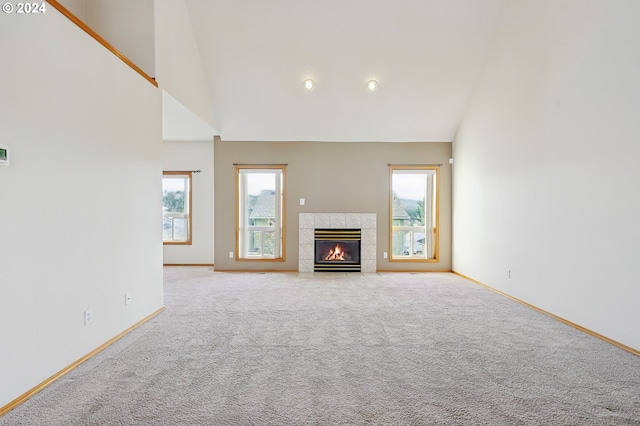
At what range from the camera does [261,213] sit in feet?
22.1

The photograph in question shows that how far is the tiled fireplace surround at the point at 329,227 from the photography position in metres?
6.40

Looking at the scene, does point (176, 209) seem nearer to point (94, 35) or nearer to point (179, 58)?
point (179, 58)

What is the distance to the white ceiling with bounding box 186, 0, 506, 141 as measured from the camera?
452 centimetres

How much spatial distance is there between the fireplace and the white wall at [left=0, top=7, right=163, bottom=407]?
350 cm

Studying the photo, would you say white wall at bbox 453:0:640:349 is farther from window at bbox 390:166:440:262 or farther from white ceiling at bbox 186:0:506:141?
window at bbox 390:166:440:262

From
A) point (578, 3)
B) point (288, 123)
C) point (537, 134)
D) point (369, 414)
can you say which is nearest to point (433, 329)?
point (369, 414)

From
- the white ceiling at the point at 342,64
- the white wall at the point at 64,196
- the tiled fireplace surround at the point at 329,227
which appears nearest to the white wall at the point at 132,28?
the white wall at the point at 64,196

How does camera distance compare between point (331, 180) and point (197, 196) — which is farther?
point (197, 196)

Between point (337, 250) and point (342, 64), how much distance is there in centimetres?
335

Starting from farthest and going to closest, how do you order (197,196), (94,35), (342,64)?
(197,196) → (342,64) → (94,35)

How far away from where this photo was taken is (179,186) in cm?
711

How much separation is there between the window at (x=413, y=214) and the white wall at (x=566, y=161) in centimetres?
147

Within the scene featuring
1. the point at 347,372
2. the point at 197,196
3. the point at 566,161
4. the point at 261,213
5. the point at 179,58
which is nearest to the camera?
the point at 347,372

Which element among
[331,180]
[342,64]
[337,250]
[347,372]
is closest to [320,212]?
[331,180]
